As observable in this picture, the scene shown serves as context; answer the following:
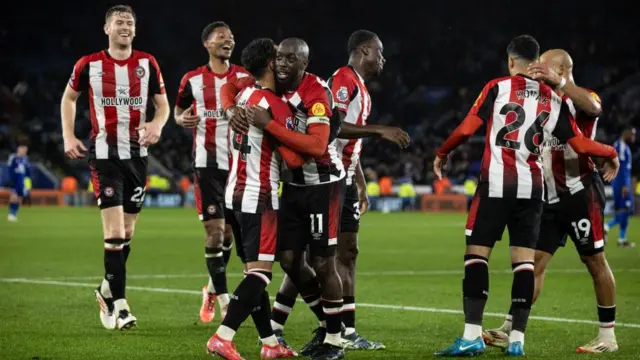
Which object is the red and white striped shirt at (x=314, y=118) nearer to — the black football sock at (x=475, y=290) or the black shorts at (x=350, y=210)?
the black shorts at (x=350, y=210)

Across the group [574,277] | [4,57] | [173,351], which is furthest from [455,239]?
[4,57]

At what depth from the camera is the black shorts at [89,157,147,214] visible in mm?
9141

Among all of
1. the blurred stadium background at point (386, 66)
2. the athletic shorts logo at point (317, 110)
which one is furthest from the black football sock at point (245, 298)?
the blurred stadium background at point (386, 66)

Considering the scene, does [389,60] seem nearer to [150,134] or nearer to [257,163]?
[150,134]

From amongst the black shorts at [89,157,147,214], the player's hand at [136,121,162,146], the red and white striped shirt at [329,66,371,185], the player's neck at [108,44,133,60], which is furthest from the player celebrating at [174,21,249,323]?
the red and white striped shirt at [329,66,371,185]

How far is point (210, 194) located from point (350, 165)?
2.13 m

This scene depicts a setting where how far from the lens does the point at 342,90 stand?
7887mm

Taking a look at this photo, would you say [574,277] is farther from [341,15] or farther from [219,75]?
[341,15]

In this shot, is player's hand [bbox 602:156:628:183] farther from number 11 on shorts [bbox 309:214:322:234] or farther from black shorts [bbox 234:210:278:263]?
black shorts [bbox 234:210:278:263]

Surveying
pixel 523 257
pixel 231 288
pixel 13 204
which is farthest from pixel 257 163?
pixel 13 204

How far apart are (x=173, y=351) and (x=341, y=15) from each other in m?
38.2

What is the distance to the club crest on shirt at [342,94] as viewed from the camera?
7.81 m

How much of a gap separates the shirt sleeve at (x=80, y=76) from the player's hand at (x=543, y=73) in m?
3.87

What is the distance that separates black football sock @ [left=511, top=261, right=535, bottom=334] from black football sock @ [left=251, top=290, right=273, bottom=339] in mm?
1692
